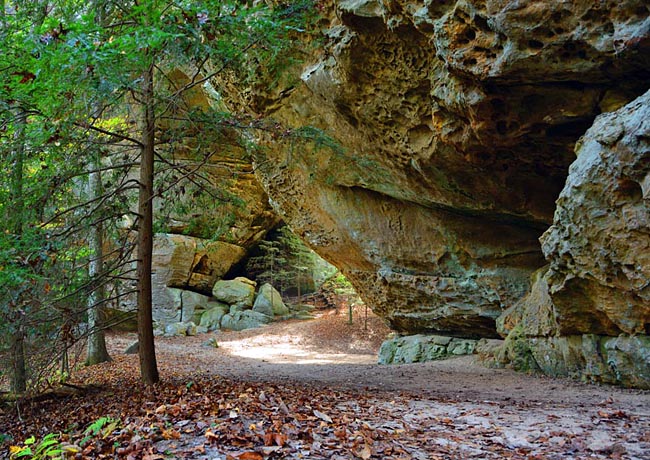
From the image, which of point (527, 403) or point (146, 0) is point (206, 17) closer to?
point (146, 0)

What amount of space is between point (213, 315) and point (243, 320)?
1495 millimetres

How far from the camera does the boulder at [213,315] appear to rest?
2172 centimetres

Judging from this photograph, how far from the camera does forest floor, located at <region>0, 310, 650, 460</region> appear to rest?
3.35 meters

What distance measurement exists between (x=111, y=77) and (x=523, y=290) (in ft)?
33.9

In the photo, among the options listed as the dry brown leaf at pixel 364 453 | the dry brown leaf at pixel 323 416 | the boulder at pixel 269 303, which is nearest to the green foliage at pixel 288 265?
the boulder at pixel 269 303

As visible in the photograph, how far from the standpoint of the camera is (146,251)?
23.4 ft

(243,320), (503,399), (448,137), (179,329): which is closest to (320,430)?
(503,399)

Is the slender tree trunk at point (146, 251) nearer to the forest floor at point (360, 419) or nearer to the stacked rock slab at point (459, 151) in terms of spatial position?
the forest floor at point (360, 419)

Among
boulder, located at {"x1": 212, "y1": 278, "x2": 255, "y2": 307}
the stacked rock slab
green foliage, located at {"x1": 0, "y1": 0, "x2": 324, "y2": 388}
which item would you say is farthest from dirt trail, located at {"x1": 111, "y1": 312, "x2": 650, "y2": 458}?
boulder, located at {"x1": 212, "y1": 278, "x2": 255, "y2": 307}

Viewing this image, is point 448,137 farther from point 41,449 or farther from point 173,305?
point 173,305

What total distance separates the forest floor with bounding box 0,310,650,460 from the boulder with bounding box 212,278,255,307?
14000 mm

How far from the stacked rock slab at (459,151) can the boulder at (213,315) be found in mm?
9462

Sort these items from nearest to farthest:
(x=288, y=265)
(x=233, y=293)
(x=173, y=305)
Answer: (x=173, y=305) < (x=233, y=293) < (x=288, y=265)

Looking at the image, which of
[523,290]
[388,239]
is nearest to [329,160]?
[388,239]
